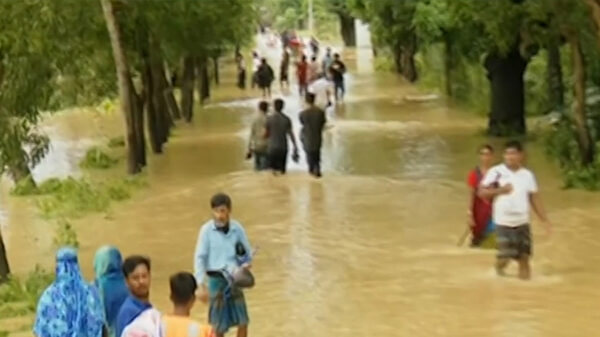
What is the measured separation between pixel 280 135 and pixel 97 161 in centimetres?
957

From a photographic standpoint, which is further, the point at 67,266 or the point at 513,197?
the point at 513,197

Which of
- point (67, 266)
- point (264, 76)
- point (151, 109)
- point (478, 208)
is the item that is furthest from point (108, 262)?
point (264, 76)

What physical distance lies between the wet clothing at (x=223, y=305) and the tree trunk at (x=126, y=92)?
1527 centimetres

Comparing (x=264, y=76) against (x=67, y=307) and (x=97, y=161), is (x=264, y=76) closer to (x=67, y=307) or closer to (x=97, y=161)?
A: (x=97, y=161)

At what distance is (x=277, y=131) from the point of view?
22062 mm

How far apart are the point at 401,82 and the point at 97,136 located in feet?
59.5

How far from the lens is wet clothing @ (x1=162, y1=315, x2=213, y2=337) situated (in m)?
6.77

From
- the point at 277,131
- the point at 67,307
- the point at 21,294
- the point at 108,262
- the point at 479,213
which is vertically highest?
the point at 108,262

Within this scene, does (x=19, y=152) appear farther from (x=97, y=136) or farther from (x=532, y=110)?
(x=97, y=136)

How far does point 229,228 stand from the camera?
9766 millimetres

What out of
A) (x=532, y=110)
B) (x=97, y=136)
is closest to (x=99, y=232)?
(x=532, y=110)

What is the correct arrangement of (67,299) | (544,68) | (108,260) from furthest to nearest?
1. (544,68)
2. (108,260)
3. (67,299)

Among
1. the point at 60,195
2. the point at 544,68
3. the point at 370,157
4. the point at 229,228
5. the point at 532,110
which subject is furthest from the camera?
the point at 544,68

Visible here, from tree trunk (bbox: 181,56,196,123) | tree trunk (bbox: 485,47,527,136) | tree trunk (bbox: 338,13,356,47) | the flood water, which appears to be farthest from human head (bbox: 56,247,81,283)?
tree trunk (bbox: 338,13,356,47)
